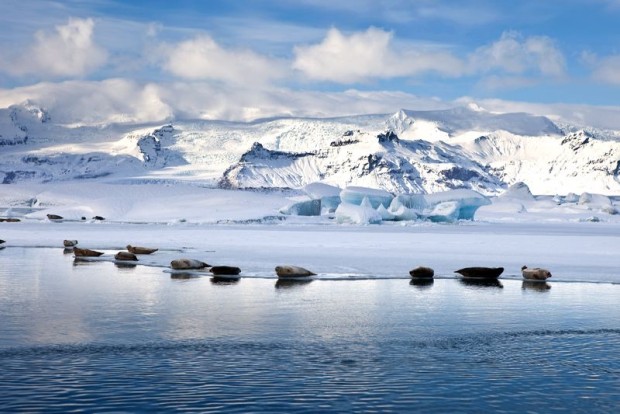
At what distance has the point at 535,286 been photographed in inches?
899

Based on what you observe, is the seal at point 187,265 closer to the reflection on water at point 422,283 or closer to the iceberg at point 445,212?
the reflection on water at point 422,283

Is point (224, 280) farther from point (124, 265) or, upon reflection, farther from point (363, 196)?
point (363, 196)

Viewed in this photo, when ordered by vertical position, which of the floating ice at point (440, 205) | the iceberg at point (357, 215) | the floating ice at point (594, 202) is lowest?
the iceberg at point (357, 215)

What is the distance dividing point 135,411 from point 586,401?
17.1 ft

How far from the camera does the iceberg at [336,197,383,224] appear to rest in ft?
247

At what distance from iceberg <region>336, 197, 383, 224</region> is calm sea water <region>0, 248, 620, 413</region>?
5318cm

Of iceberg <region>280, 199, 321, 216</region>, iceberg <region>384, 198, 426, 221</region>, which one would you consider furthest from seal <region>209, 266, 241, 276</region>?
iceberg <region>280, 199, 321, 216</region>

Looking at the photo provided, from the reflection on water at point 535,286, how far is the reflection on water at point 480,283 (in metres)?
0.64

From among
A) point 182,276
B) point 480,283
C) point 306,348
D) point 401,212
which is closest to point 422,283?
point 480,283

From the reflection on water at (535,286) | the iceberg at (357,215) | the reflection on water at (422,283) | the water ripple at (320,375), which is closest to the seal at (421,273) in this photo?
the reflection on water at (422,283)

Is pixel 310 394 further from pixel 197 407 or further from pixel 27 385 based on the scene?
pixel 27 385

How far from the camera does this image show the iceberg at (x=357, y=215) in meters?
75.3

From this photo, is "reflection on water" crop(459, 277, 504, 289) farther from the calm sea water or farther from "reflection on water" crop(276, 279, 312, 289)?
"reflection on water" crop(276, 279, 312, 289)

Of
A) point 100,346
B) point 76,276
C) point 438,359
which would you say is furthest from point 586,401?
point 76,276
